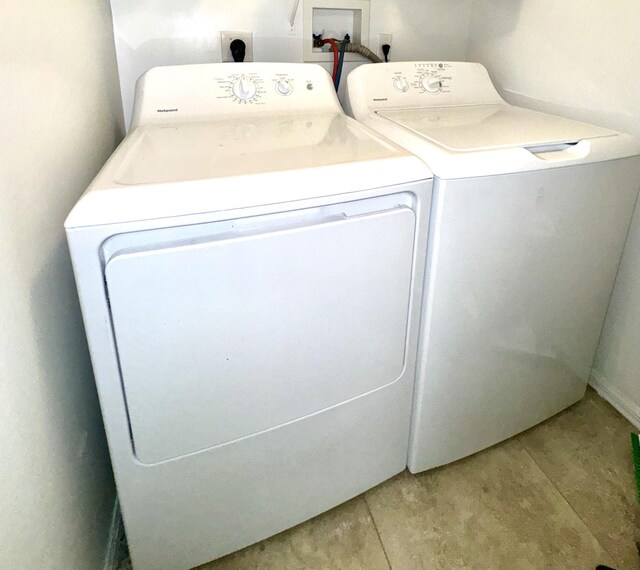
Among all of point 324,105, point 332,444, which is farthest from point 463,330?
point 324,105

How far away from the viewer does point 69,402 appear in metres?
0.92

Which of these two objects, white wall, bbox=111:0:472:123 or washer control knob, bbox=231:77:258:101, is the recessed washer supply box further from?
washer control knob, bbox=231:77:258:101

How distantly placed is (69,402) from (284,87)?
935mm

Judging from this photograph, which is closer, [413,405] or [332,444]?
[332,444]

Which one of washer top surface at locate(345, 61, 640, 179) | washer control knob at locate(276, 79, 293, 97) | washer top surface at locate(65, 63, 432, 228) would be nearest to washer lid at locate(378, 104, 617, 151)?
washer top surface at locate(345, 61, 640, 179)

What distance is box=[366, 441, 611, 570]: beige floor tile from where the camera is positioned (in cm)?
114

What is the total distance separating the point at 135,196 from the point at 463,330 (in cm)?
76

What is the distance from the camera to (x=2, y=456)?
0.63m

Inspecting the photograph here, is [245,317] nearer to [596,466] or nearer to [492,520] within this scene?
[492,520]

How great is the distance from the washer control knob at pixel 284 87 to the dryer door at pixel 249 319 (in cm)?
60

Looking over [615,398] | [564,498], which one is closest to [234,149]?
[564,498]

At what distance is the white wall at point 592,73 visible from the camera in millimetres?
1308

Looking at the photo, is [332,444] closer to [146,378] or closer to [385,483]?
[385,483]

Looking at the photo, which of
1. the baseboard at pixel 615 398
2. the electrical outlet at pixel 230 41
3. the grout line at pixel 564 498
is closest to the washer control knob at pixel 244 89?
the electrical outlet at pixel 230 41
